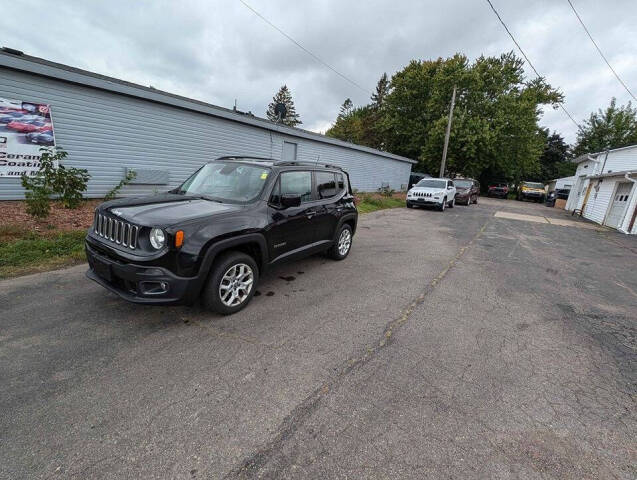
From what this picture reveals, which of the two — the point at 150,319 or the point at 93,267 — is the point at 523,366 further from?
the point at 93,267

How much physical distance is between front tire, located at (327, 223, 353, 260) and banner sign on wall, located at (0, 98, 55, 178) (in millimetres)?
7547

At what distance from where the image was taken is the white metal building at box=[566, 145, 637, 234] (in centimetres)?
1384

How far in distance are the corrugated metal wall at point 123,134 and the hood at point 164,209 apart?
641cm

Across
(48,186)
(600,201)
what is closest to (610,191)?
(600,201)

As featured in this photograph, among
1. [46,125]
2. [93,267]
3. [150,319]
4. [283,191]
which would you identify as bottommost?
[150,319]

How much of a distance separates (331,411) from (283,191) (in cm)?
279

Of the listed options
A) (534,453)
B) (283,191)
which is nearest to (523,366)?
(534,453)

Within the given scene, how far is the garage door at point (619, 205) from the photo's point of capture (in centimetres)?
1466

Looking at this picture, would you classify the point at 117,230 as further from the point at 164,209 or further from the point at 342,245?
the point at 342,245

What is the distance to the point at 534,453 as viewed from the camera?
6.44 feet

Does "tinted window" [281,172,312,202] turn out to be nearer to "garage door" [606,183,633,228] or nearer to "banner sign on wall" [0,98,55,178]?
"banner sign on wall" [0,98,55,178]

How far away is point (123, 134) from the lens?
29.1 feet

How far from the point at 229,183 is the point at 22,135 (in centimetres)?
674

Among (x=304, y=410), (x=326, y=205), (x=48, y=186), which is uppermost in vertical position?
(x=326, y=205)
